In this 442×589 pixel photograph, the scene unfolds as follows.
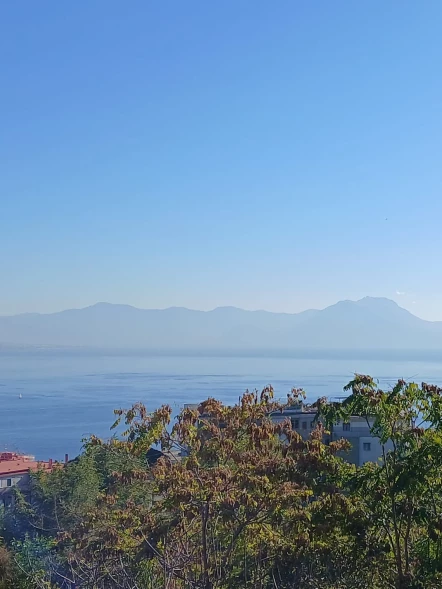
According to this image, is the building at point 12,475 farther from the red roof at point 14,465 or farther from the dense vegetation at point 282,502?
the dense vegetation at point 282,502

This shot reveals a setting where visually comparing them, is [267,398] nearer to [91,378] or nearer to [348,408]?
[348,408]

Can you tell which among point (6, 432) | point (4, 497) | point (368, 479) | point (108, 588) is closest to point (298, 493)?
point (368, 479)

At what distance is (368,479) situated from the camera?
17.6 feet

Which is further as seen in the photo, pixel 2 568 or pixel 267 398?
pixel 2 568

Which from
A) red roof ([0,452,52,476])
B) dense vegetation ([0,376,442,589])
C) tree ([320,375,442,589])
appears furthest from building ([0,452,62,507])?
tree ([320,375,442,589])

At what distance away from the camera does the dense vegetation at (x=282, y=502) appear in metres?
5.11

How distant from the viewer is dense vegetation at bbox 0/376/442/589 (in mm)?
5109

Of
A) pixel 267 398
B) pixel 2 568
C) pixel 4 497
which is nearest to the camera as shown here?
pixel 267 398

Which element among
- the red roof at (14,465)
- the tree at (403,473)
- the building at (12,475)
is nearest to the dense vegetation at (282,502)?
the tree at (403,473)

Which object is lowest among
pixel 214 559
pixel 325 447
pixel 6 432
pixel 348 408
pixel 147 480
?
pixel 6 432

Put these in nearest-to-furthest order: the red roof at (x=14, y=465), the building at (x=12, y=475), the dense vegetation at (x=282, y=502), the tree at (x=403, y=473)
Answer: the tree at (x=403, y=473) < the dense vegetation at (x=282, y=502) < the building at (x=12, y=475) < the red roof at (x=14, y=465)

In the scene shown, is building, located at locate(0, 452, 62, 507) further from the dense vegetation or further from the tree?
the tree

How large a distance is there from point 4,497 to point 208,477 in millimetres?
20529

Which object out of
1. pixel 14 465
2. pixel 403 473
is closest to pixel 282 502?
pixel 403 473
